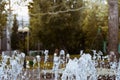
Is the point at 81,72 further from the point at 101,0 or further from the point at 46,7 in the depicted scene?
the point at 101,0

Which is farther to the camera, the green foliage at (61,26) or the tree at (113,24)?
the green foliage at (61,26)

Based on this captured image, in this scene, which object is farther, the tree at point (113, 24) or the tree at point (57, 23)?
the tree at point (57, 23)

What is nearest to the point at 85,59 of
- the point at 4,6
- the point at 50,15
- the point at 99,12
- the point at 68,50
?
the point at 4,6

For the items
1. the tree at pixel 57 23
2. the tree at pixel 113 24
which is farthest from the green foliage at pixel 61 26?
the tree at pixel 113 24

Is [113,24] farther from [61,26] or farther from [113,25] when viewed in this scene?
[61,26]

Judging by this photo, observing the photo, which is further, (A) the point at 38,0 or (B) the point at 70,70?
(A) the point at 38,0

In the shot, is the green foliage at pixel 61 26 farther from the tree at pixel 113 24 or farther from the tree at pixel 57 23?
the tree at pixel 113 24

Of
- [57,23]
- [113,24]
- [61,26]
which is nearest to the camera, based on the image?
[113,24]

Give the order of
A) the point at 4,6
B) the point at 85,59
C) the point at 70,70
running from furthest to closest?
the point at 4,6 → the point at 85,59 → the point at 70,70

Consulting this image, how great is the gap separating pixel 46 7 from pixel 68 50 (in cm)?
354

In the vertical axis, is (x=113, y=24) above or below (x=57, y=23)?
above

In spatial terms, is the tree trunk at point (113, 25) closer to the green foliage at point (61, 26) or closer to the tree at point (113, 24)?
the tree at point (113, 24)

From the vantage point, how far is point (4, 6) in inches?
893

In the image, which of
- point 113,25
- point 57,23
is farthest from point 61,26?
point 113,25
